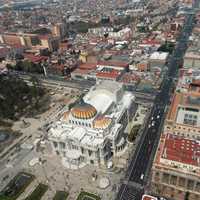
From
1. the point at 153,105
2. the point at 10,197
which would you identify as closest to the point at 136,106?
the point at 153,105

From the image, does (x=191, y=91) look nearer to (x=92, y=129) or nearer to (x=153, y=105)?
(x=153, y=105)

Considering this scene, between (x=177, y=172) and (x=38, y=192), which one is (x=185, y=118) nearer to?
(x=177, y=172)

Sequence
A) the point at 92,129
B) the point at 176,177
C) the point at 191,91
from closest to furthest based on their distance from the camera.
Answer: the point at 176,177 → the point at 92,129 → the point at 191,91

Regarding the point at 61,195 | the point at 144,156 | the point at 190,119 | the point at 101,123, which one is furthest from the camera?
the point at 190,119

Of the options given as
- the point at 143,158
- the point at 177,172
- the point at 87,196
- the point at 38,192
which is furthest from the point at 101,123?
the point at 177,172

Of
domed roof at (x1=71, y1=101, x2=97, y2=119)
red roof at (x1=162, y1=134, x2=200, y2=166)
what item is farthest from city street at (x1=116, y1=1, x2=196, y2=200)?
domed roof at (x1=71, y1=101, x2=97, y2=119)

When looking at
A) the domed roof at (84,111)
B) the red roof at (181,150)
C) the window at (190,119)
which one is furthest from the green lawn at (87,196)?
the window at (190,119)

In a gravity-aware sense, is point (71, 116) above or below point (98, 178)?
above
